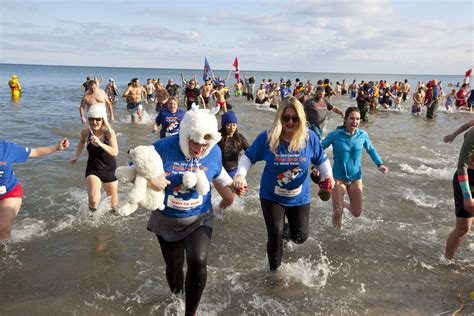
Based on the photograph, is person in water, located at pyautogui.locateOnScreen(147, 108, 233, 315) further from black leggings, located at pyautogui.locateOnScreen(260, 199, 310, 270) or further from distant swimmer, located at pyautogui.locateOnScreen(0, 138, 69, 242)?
distant swimmer, located at pyautogui.locateOnScreen(0, 138, 69, 242)

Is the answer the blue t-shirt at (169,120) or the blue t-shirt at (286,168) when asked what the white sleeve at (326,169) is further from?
the blue t-shirt at (169,120)

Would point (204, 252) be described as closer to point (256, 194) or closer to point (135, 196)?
point (135, 196)

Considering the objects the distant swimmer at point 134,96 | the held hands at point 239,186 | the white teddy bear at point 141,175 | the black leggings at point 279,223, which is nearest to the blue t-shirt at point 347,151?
the black leggings at point 279,223

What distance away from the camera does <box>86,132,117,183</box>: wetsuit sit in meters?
5.25

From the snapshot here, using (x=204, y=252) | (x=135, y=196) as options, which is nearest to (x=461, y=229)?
(x=204, y=252)

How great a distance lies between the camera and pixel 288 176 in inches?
152

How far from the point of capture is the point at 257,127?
52.0 feet

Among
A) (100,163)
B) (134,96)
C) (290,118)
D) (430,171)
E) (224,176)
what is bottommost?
(430,171)

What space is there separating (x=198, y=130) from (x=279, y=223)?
1.60 metres

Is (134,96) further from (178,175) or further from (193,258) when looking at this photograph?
(193,258)

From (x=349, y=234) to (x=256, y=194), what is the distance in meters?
2.31

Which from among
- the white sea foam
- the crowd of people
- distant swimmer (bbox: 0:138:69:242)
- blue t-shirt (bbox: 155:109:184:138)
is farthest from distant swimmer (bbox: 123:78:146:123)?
the white sea foam

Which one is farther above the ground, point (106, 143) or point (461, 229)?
point (106, 143)

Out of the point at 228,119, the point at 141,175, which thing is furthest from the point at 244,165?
the point at 228,119
